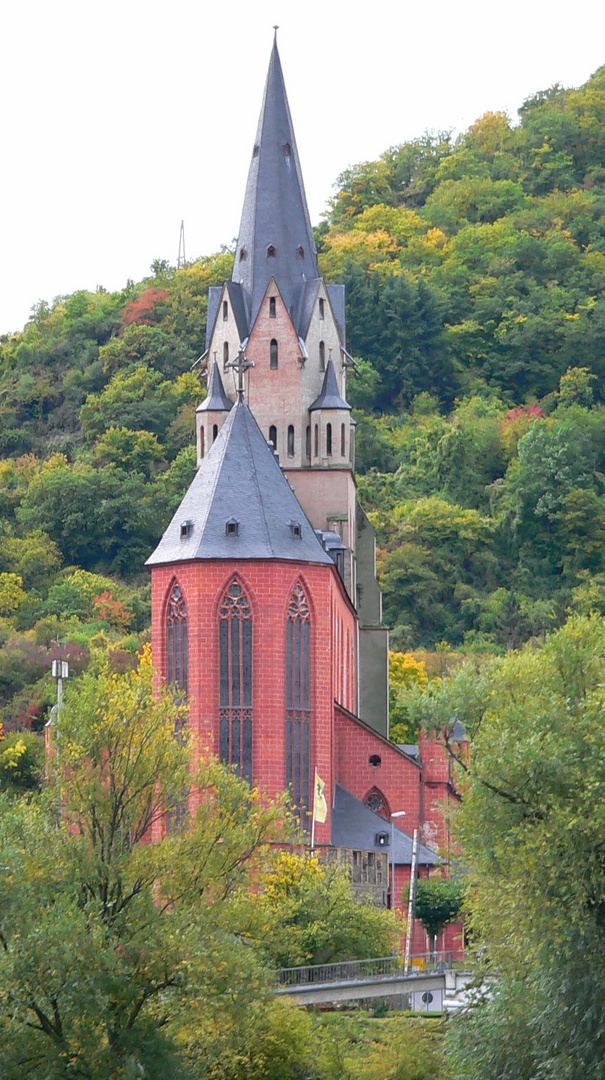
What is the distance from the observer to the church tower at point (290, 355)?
3782 inches

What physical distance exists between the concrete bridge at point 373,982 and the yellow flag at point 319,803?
10.8 metres

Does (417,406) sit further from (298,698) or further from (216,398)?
(298,698)

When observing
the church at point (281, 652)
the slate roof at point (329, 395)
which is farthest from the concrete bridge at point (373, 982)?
the slate roof at point (329, 395)

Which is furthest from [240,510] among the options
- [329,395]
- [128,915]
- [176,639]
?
[128,915]

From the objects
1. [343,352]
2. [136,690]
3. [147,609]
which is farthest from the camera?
[147,609]

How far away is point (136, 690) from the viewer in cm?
5934

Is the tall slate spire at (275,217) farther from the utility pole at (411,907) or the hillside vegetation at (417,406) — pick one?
the utility pole at (411,907)

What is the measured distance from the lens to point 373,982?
64.6 meters

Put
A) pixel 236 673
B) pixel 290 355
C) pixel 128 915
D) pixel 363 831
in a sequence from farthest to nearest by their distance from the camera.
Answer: pixel 290 355 → pixel 363 831 → pixel 236 673 → pixel 128 915

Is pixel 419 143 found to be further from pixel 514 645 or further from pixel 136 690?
pixel 136 690

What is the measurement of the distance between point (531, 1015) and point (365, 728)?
105ft

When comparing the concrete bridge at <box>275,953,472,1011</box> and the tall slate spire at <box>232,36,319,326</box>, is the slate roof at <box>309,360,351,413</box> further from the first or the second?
the concrete bridge at <box>275,953,472,1011</box>

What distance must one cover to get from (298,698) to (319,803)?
3.71 metres

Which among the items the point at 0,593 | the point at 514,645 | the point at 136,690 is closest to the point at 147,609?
the point at 0,593
